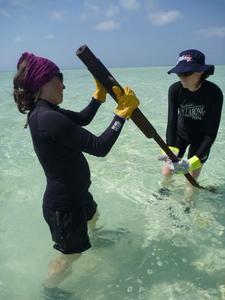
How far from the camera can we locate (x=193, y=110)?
4.07m

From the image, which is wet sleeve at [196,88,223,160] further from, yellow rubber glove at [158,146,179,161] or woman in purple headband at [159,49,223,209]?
yellow rubber glove at [158,146,179,161]

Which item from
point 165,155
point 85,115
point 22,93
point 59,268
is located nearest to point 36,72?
point 22,93

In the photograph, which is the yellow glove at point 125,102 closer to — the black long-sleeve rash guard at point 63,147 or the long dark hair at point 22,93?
the black long-sleeve rash guard at point 63,147

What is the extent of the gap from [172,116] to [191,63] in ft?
2.56

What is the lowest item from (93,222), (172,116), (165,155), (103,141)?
(93,222)

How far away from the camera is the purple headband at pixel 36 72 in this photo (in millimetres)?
2531

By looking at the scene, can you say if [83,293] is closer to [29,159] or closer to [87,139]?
[87,139]

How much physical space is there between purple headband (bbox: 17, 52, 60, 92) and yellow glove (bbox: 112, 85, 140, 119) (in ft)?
1.72

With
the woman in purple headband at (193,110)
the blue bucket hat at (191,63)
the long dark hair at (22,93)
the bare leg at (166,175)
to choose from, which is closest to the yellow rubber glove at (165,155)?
the woman in purple headband at (193,110)

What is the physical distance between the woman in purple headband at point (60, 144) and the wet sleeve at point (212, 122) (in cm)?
142

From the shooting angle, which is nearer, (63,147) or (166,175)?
(63,147)

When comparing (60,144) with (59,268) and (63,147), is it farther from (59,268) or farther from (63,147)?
(59,268)

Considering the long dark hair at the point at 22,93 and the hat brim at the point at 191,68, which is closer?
the long dark hair at the point at 22,93

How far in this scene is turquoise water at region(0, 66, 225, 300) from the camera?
3.40 meters
